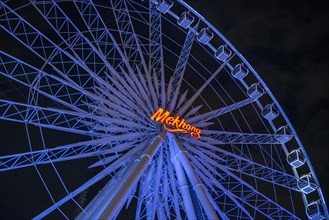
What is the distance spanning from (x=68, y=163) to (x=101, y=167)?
1169 cm

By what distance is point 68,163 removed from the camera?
2725 cm

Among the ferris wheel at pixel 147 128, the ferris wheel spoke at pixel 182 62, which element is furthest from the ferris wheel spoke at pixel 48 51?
the ferris wheel spoke at pixel 182 62

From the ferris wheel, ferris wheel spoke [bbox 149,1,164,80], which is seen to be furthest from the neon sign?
ferris wheel spoke [bbox 149,1,164,80]

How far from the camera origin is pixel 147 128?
15.4 meters

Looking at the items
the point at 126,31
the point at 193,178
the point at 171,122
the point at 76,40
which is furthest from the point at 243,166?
the point at 76,40

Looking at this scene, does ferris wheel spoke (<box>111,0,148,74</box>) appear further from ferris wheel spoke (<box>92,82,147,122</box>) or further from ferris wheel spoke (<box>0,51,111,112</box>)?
ferris wheel spoke (<box>0,51,111,112</box>)

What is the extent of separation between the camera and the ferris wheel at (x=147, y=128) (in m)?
14.5

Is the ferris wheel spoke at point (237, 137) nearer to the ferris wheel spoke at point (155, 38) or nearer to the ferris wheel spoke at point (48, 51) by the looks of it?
the ferris wheel spoke at point (155, 38)

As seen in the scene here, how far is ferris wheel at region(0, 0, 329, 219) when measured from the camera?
14.5m

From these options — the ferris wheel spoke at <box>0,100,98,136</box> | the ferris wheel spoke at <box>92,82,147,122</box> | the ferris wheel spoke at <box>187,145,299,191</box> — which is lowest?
the ferris wheel spoke at <box>187,145,299,191</box>

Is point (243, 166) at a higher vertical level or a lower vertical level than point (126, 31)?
lower

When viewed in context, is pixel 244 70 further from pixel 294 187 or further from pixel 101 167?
pixel 101 167

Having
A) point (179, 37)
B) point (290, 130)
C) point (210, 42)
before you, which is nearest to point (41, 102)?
point (179, 37)

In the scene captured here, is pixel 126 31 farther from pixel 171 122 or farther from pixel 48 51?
pixel 48 51
